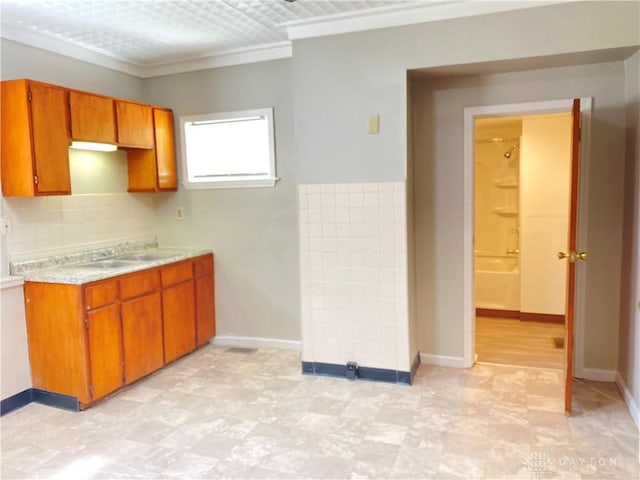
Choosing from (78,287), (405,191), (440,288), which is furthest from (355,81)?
(78,287)

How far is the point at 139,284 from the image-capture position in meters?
3.47

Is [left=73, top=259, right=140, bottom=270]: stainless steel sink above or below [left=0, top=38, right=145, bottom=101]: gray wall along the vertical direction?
below

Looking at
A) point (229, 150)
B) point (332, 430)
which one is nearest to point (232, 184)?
point (229, 150)

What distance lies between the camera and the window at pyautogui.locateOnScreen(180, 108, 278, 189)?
4.10m

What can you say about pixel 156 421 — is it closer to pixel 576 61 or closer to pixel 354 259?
pixel 354 259

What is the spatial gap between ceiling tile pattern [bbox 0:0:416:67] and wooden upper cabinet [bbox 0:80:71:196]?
0.47 m

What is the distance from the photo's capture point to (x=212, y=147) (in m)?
4.31

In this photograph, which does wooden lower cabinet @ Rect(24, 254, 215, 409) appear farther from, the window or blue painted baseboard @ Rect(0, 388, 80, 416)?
the window

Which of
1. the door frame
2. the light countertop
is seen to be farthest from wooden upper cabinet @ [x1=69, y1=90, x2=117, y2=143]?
the door frame

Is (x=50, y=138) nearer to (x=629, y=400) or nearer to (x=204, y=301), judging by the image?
(x=204, y=301)

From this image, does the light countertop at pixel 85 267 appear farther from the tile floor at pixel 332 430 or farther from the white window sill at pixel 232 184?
the tile floor at pixel 332 430

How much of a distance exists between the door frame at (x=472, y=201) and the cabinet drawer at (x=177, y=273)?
226 centimetres

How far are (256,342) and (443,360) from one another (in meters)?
1.66

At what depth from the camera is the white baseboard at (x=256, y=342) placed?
13.8 ft
